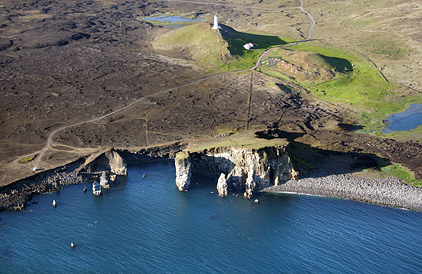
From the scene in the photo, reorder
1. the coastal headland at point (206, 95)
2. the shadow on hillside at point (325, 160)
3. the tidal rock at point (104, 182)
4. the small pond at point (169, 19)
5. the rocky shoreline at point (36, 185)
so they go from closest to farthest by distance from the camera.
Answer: the rocky shoreline at point (36, 185) < the tidal rock at point (104, 182) < the coastal headland at point (206, 95) < the shadow on hillside at point (325, 160) < the small pond at point (169, 19)

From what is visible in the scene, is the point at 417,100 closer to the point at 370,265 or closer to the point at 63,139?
the point at 370,265

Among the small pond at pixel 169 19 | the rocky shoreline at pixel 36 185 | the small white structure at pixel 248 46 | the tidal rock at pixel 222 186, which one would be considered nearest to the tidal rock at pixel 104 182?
the rocky shoreline at pixel 36 185

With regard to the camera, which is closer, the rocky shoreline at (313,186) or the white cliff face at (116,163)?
the rocky shoreline at (313,186)

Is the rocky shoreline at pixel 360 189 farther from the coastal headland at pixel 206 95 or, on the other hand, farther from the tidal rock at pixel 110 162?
the tidal rock at pixel 110 162

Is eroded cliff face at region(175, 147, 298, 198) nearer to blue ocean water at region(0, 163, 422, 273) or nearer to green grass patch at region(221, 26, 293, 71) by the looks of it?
blue ocean water at region(0, 163, 422, 273)

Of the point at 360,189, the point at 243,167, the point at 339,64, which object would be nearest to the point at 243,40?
the point at 339,64

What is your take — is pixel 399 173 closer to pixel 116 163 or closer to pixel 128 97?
pixel 116 163
